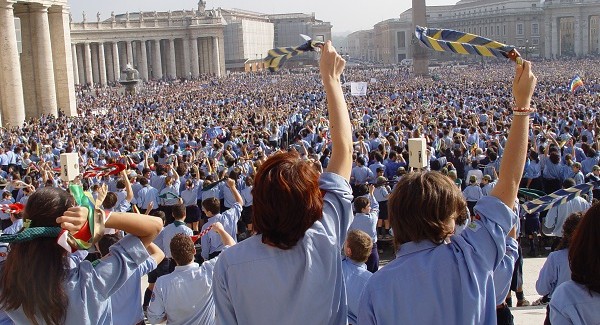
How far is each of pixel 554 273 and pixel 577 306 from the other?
2578mm

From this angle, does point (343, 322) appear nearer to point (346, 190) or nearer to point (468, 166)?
point (346, 190)

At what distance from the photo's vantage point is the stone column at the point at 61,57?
38062 mm

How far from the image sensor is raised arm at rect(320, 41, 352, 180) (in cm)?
328

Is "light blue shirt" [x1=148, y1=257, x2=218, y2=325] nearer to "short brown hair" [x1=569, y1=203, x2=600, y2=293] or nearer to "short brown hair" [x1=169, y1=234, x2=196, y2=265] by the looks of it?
"short brown hair" [x1=169, y1=234, x2=196, y2=265]

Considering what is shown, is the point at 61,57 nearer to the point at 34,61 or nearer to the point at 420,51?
the point at 34,61

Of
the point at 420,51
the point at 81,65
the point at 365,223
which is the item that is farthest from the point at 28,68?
the point at 81,65

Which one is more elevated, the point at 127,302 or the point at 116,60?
the point at 116,60

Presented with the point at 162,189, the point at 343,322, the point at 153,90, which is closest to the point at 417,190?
the point at 343,322

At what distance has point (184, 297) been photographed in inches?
208

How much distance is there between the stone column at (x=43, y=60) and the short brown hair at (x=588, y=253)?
34809 mm

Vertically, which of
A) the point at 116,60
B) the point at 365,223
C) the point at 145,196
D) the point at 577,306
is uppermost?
the point at 116,60

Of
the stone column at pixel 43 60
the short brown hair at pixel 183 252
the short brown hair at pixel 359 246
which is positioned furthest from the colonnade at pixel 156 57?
the short brown hair at pixel 359 246

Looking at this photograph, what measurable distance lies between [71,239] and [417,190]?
1.46 metres

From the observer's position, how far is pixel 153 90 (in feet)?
199
